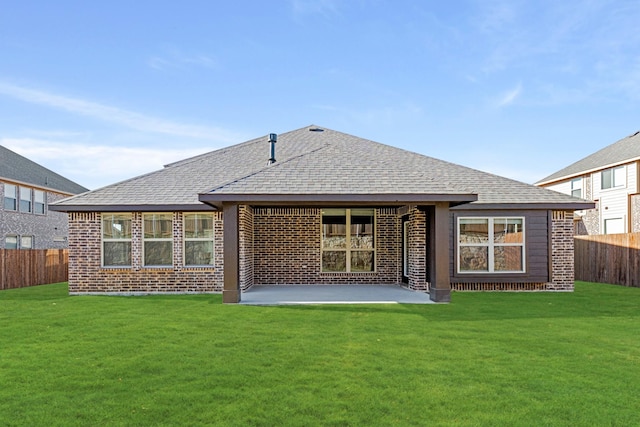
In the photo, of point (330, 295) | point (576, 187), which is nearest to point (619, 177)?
point (576, 187)

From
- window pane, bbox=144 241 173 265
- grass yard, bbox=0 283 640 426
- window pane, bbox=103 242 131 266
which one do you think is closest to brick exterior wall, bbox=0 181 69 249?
window pane, bbox=103 242 131 266

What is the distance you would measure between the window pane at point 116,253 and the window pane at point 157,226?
703mm

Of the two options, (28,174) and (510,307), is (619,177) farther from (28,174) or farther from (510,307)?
(28,174)

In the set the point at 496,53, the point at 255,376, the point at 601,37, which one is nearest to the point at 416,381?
the point at 255,376

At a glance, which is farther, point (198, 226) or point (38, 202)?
point (38, 202)

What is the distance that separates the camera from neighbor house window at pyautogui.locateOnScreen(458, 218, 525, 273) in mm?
13180

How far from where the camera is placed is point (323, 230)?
1507 centimetres

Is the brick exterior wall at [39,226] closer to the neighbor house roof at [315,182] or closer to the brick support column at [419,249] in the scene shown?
the neighbor house roof at [315,182]

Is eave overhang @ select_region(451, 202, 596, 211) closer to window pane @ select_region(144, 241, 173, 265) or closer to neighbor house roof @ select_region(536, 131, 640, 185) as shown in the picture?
window pane @ select_region(144, 241, 173, 265)

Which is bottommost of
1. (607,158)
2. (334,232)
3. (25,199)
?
(334,232)

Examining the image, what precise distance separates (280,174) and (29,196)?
20919mm

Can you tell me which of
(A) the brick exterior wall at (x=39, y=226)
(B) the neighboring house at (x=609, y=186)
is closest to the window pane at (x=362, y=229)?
(B) the neighboring house at (x=609, y=186)

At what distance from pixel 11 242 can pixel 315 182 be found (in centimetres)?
2085

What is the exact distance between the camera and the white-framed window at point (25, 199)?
2441 cm
